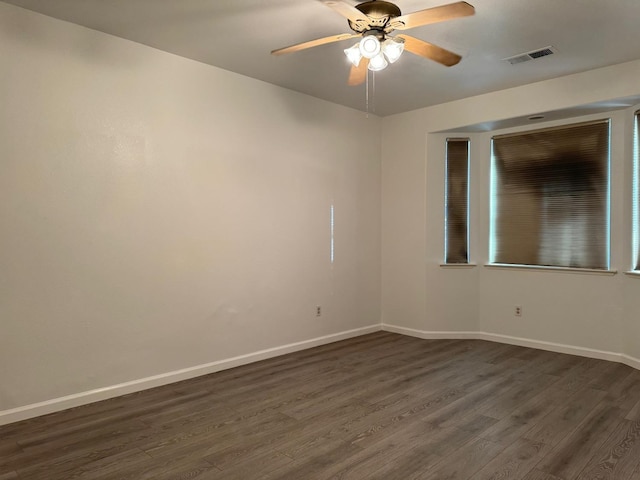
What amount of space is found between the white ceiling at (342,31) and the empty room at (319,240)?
1.1 inches

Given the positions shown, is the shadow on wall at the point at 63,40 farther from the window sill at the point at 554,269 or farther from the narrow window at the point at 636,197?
the narrow window at the point at 636,197

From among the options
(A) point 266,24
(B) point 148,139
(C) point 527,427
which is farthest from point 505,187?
(B) point 148,139

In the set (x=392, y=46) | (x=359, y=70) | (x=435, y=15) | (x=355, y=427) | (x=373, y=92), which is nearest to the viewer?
(x=435, y=15)

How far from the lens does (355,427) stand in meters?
2.82

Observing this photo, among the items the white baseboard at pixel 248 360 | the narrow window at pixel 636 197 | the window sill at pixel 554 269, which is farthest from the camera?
the window sill at pixel 554 269

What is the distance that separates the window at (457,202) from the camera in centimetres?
522

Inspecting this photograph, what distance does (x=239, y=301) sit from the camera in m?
4.14

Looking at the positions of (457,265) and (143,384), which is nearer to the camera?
(143,384)

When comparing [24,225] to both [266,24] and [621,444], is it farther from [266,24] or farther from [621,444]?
[621,444]

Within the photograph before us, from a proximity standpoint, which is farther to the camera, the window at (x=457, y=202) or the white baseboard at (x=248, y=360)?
the window at (x=457, y=202)

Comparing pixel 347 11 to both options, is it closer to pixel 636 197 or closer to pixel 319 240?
pixel 319 240

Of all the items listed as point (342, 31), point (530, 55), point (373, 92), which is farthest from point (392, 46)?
point (373, 92)

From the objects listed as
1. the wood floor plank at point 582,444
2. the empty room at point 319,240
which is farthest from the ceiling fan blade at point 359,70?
the wood floor plank at point 582,444

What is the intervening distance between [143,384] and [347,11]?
3077mm
